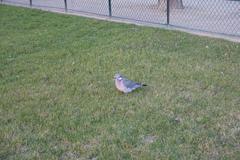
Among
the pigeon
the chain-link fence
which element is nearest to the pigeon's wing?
the pigeon

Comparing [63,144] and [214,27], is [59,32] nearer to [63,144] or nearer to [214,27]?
[214,27]

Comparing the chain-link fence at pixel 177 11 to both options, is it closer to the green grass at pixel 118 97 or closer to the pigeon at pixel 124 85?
the green grass at pixel 118 97

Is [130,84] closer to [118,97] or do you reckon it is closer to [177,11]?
[118,97]

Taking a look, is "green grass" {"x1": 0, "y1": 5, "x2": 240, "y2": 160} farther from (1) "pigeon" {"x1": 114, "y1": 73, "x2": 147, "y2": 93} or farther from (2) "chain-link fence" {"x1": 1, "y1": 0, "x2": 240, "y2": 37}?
(2) "chain-link fence" {"x1": 1, "y1": 0, "x2": 240, "y2": 37}

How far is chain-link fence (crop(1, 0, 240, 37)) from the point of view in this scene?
32.8 ft

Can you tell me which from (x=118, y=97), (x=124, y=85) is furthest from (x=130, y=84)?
(x=118, y=97)

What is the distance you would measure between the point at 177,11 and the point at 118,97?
6536 millimetres

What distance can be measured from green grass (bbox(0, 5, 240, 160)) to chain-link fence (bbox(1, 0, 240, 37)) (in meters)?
1.04

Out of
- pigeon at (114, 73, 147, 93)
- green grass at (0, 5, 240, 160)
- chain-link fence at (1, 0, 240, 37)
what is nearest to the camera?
green grass at (0, 5, 240, 160)

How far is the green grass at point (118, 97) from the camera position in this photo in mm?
4727

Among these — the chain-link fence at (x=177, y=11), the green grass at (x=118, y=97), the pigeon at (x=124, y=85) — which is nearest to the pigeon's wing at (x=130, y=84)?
the pigeon at (x=124, y=85)

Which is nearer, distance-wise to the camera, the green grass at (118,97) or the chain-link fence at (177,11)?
the green grass at (118,97)

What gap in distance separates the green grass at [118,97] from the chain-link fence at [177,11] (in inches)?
41.1

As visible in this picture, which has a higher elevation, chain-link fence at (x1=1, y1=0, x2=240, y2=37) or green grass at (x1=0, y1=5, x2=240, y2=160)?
green grass at (x1=0, y1=5, x2=240, y2=160)
